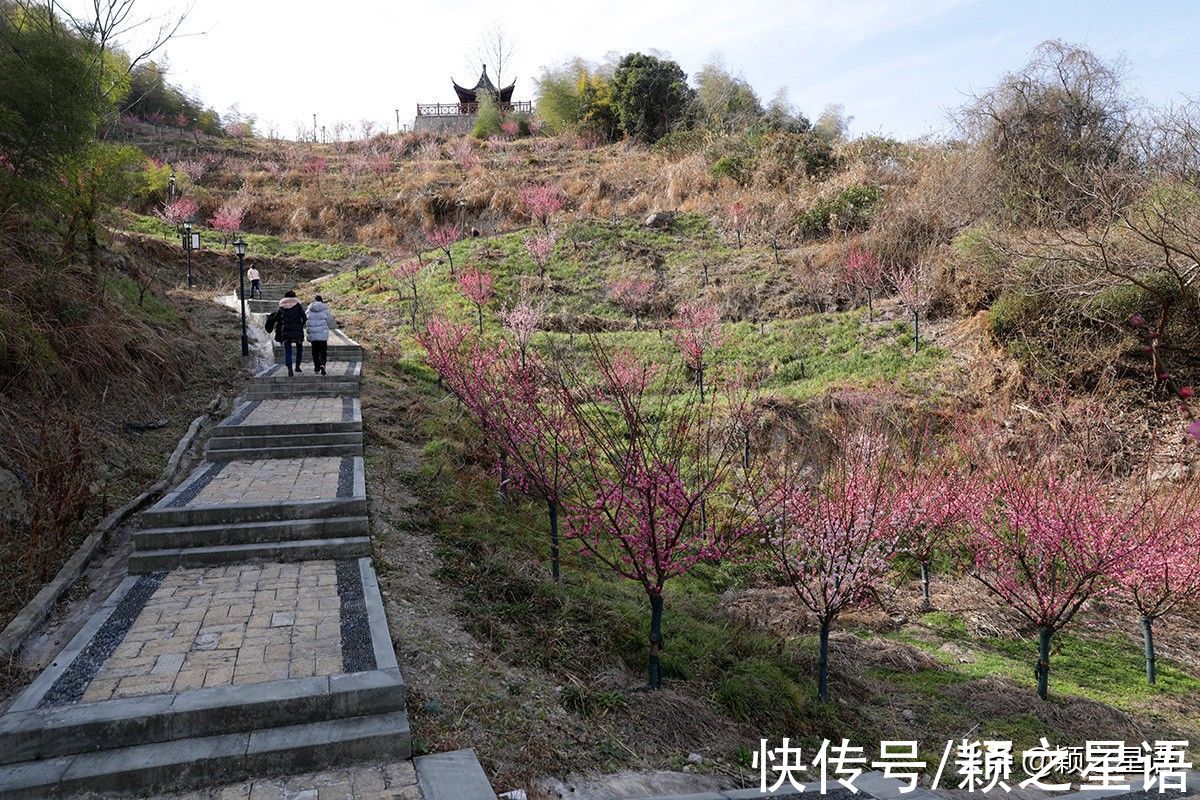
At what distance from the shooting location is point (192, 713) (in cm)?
408

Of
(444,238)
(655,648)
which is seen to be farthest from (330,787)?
(444,238)

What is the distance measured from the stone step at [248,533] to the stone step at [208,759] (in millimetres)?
2720

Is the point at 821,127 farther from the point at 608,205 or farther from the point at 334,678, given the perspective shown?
the point at 334,678

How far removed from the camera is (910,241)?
19781 millimetres

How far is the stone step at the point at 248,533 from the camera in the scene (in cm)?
634

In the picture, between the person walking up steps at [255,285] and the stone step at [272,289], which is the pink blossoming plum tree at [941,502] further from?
the stone step at [272,289]

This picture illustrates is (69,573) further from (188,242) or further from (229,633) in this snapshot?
(188,242)

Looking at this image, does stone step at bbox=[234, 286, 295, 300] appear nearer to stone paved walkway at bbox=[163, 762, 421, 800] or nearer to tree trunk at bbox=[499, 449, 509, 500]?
tree trunk at bbox=[499, 449, 509, 500]

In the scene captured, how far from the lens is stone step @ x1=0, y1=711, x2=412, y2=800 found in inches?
148

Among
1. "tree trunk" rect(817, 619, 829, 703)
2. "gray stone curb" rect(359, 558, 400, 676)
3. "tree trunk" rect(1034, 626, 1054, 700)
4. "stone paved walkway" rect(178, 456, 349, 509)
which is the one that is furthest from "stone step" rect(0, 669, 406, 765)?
"tree trunk" rect(1034, 626, 1054, 700)

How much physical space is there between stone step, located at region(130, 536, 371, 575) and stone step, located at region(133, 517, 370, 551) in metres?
0.06

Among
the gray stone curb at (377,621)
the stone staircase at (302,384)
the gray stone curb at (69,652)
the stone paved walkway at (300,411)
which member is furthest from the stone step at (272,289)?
the gray stone curb at (377,621)

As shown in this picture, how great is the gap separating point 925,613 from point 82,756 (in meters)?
10.1

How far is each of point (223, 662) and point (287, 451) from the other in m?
4.93
